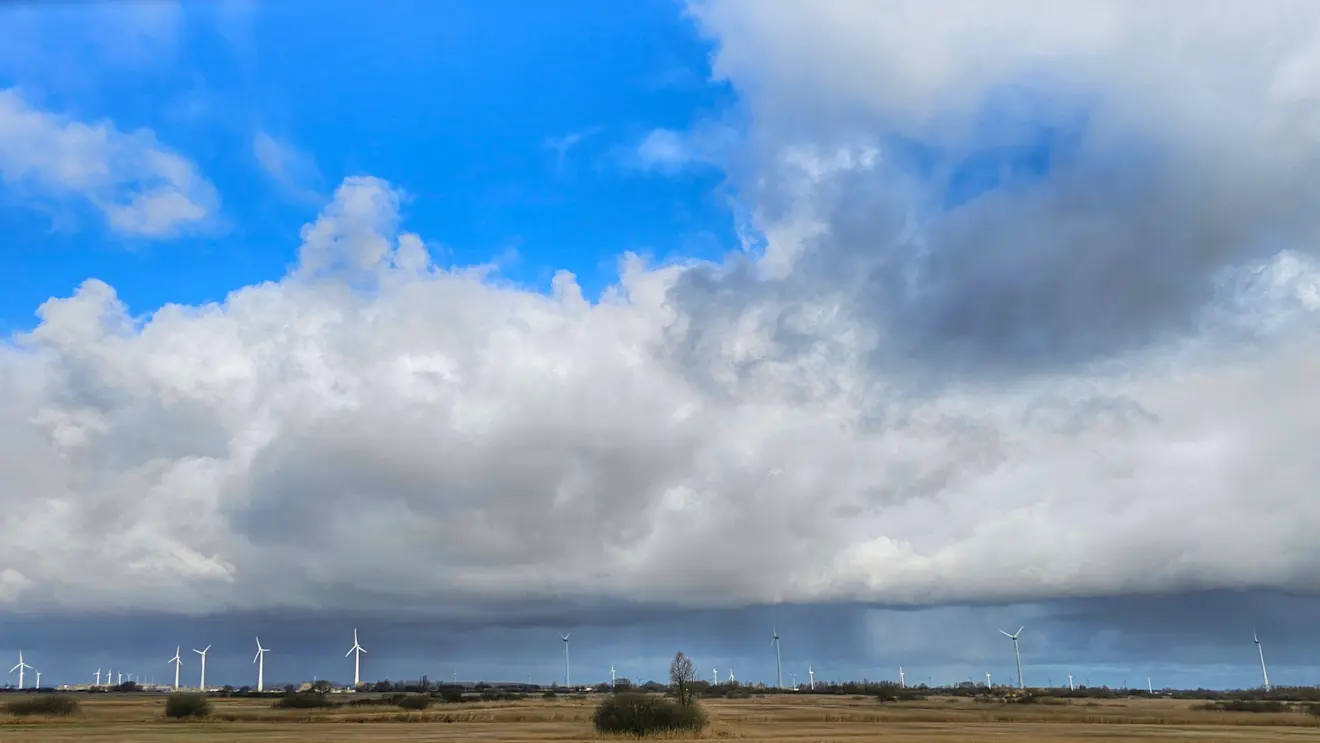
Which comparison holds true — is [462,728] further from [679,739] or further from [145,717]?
[145,717]

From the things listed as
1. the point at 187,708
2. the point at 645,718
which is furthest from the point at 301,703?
the point at 645,718

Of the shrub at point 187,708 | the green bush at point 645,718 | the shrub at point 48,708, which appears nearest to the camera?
the green bush at point 645,718

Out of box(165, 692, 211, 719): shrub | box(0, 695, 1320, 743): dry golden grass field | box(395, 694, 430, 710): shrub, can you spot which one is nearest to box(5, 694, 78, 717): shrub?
box(0, 695, 1320, 743): dry golden grass field

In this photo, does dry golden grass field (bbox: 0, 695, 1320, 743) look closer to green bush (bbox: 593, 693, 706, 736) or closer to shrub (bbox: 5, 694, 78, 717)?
green bush (bbox: 593, 693, 706, 736)

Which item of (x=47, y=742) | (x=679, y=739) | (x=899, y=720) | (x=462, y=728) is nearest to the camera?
(x=47, y=742)

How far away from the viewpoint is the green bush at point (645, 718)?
94.5 metres

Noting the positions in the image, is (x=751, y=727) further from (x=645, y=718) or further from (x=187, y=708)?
(x=187, y=708)

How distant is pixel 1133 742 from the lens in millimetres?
83188

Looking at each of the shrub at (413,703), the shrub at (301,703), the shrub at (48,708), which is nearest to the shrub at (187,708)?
the shrub at (48,708)

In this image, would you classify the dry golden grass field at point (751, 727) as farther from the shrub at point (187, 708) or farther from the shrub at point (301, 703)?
the shrub at point (301, 703)

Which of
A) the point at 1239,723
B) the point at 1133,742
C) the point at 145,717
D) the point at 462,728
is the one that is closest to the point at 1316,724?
the point at 1239,723

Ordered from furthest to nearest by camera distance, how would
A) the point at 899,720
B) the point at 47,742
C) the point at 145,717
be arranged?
the point at 145,717
the point at 899,720
the point at 47,742

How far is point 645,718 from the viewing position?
9556cm

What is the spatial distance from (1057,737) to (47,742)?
91.6 m
